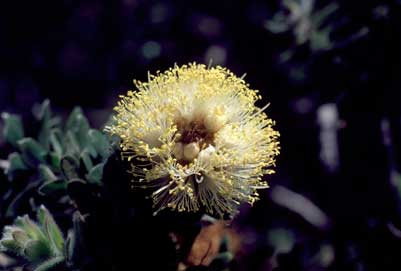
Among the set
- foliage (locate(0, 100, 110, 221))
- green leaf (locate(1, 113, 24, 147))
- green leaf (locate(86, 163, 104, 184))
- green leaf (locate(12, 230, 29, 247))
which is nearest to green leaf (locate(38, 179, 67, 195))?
foliage (locate(0, 100, 110, 221))

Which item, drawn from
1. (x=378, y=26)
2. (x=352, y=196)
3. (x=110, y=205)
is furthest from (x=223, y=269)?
(x=378, y=26)

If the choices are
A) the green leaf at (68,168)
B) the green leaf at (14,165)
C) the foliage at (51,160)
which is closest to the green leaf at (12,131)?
the foliage at (51,160)

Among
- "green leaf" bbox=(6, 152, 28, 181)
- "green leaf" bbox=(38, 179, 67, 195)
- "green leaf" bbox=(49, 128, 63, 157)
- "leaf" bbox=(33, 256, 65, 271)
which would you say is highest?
"green leaf" bbox=(49, 128, 63, 157)

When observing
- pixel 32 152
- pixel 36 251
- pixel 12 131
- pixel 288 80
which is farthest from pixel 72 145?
pixel 288 80

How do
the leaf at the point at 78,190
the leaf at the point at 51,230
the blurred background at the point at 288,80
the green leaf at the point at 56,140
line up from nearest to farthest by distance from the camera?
the leaf at the point at 51,230
the leaf at the point at 78,190
the green leaf at the point at 56,140
the blurred background at the point at 288,80

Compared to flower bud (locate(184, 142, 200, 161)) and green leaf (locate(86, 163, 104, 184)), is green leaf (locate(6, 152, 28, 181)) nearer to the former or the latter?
green leaf (locate(86, 163, 104, 184))

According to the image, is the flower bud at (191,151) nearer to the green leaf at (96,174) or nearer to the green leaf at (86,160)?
the green leaf at (96,174)
